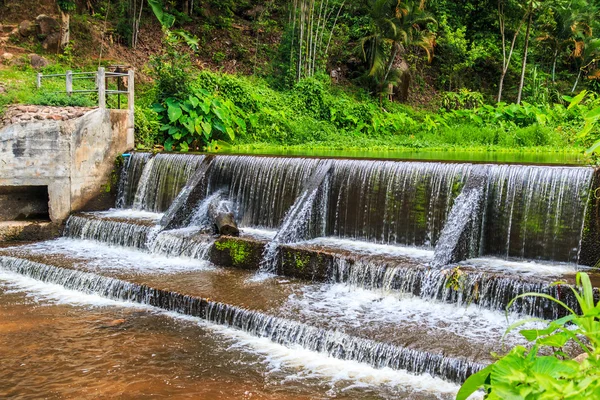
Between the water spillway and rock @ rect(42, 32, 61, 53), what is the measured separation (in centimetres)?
934

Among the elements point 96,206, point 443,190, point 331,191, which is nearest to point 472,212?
point 443,190

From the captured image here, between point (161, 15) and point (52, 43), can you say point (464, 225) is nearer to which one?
point (52, 43)

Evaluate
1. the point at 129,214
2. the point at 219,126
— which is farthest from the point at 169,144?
the point at 129,214

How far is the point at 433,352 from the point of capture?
5.54 meters

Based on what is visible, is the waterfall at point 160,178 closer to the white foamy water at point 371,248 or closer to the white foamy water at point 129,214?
the white foamy water at point 129,214

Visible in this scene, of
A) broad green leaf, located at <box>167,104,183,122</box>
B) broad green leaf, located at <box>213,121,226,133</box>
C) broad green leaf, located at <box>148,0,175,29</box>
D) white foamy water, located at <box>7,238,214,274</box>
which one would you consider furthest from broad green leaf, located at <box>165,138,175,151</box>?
broad green leaf, located at <box>148,0,175,29</box>

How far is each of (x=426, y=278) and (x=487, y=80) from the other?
2456cm

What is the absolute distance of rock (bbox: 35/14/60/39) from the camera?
19.1 metres

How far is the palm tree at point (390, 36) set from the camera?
2317cm

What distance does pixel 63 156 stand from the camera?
12227 mm

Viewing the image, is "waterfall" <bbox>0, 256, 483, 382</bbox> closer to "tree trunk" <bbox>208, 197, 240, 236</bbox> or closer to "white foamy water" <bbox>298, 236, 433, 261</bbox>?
"tree trunk" <bbox>208, 197, 240, 236</bbox>

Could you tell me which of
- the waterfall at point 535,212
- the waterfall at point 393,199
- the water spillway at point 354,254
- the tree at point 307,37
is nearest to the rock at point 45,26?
the tree at point 307,37

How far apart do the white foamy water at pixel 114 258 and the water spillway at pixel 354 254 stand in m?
0.03

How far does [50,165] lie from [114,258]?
3.49 meters
